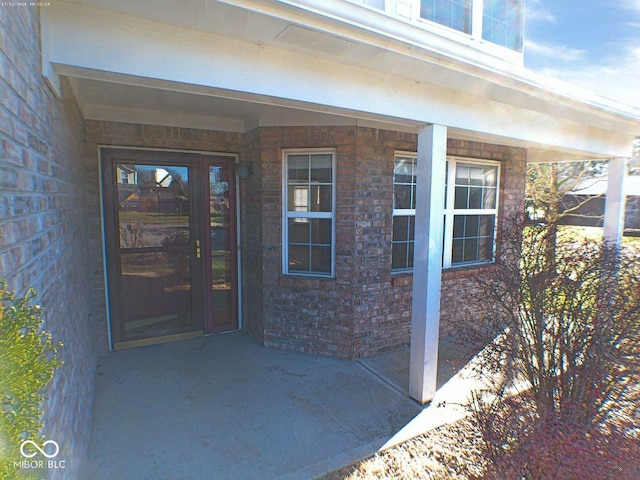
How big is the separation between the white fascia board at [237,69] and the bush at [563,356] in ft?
4.44

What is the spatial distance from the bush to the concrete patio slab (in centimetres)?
106

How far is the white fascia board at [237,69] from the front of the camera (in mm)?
1924

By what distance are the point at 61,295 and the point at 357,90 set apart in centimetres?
246

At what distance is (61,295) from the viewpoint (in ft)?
6.72

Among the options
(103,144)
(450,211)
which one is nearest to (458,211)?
(450,211)

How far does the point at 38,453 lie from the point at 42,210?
43.8 inches

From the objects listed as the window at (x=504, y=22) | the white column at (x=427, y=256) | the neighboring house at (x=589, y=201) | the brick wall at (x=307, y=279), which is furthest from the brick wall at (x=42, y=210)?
the neighboring house at (x=589, y=201)

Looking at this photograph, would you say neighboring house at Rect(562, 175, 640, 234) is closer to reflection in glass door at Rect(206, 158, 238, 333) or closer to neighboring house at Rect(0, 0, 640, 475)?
neighboring house at Rect(0, 0, 640, 475)

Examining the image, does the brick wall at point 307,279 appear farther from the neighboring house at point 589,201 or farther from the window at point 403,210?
the neighboring house at point 589,201

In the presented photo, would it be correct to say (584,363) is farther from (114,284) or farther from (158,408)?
(114,284)

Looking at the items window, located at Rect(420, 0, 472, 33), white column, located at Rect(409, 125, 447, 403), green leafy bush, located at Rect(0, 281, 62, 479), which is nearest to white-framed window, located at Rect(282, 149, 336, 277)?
white column, located at Rect(409, 125, 447, 403)

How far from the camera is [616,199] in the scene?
530 centimetres

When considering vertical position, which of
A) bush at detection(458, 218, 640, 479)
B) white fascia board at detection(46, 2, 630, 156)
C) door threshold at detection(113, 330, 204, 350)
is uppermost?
white fascia board at detection(46, 2, 630, 156)

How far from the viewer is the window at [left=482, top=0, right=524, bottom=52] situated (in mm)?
4285
